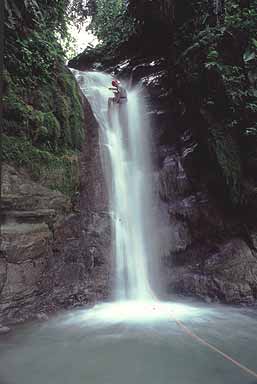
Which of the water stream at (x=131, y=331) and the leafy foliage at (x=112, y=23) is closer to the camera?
the water stream at (x=131, y=331)

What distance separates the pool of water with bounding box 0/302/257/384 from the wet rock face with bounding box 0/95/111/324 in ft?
1.81

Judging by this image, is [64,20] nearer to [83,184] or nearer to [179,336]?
[83,184]

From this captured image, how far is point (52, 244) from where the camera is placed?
5965 mm

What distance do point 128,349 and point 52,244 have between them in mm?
2766

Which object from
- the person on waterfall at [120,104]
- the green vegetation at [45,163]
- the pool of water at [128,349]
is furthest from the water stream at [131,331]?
the green vegetation at [45,163]

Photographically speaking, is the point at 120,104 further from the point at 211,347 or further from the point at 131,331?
the point at 211,347

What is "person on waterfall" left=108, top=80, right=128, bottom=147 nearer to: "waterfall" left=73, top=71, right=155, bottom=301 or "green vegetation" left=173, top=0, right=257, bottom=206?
"waterfall" left=73, top=71, right=155, bottom=301


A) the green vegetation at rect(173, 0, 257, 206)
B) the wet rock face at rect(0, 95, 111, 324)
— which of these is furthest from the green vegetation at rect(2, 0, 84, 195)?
the green vegetation at rect(173, 0, 257, 206)

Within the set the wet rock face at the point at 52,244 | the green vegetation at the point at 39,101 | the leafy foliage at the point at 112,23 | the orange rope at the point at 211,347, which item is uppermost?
the leafy foliage at the point at 112,23

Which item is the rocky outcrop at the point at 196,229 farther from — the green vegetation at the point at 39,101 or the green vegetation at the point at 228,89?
the green vegetation at the point at 39,101

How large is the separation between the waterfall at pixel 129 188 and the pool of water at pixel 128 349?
134 cm

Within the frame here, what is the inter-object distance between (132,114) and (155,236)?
3.72m

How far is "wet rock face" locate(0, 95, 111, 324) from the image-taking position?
5.18m

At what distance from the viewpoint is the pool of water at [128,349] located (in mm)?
3033
